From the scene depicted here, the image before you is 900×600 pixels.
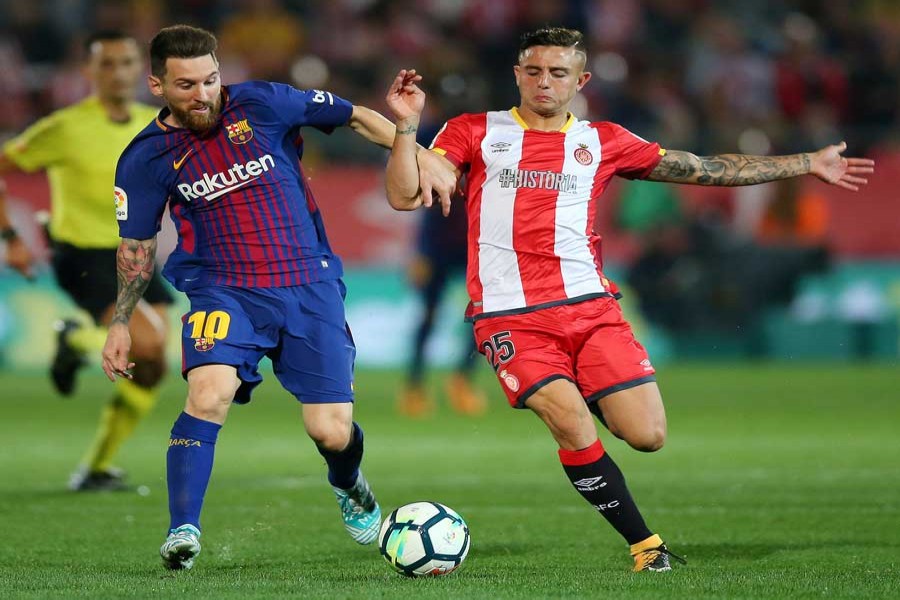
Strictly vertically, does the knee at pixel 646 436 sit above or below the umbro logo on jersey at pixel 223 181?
below

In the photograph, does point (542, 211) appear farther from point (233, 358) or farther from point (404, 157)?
point (233, 358)

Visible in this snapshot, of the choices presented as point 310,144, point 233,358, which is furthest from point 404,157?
point 310,144

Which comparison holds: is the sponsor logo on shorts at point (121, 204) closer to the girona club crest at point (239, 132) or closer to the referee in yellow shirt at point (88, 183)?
the girona club crest at point (239, 132)

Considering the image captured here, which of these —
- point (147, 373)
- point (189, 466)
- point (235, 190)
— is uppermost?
point (235, 190)

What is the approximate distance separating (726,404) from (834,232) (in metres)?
4.34

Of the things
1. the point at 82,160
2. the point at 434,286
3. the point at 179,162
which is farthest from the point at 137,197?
the point at 434,286

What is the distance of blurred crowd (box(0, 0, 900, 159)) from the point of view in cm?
1705

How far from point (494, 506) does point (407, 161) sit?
2.60m

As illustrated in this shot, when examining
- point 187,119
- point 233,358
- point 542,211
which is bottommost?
point 233,358

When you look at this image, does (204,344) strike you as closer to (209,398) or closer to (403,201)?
(209,398)

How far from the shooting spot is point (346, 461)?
20.7 feet

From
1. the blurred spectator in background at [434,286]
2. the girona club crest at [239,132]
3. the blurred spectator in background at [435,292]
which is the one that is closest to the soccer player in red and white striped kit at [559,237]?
the girona club crest at [239,132]

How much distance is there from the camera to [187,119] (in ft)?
19.4

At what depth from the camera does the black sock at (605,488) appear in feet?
18.8
